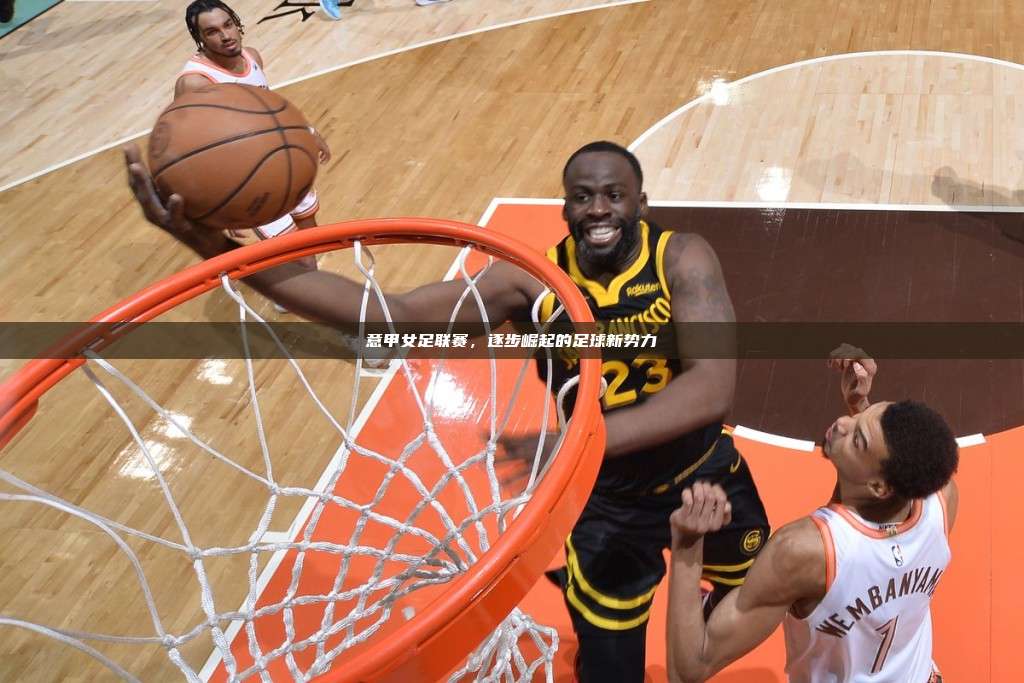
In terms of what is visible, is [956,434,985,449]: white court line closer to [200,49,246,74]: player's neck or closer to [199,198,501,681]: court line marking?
[199,198,501,681]: court line marking

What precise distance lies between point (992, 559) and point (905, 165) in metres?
2.97

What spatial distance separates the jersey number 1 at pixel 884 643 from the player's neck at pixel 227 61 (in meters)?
4.23

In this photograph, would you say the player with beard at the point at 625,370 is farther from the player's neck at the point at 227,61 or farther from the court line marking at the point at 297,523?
the player's neck at the point at 227,61

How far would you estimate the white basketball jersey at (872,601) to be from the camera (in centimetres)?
254

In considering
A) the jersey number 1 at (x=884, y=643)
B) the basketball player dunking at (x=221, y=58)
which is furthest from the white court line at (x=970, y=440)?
the basketball player dunking at (x=221, y=58)

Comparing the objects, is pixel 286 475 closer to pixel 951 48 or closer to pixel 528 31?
pixel 528 31

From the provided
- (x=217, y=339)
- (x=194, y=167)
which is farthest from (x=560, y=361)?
(x=217, y=339)

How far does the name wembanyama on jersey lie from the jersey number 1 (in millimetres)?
754

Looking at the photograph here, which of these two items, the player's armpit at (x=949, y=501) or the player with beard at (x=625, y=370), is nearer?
the player's armpit at (x=949, y=501)

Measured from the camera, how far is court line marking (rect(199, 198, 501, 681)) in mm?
3973

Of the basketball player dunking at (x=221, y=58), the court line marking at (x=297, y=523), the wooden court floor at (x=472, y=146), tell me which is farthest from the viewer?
the basketball player dunking at (x=221, y=58)

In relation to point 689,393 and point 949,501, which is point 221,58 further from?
point 949,501

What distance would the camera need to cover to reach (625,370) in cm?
318

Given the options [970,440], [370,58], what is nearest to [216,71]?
[370,58]
